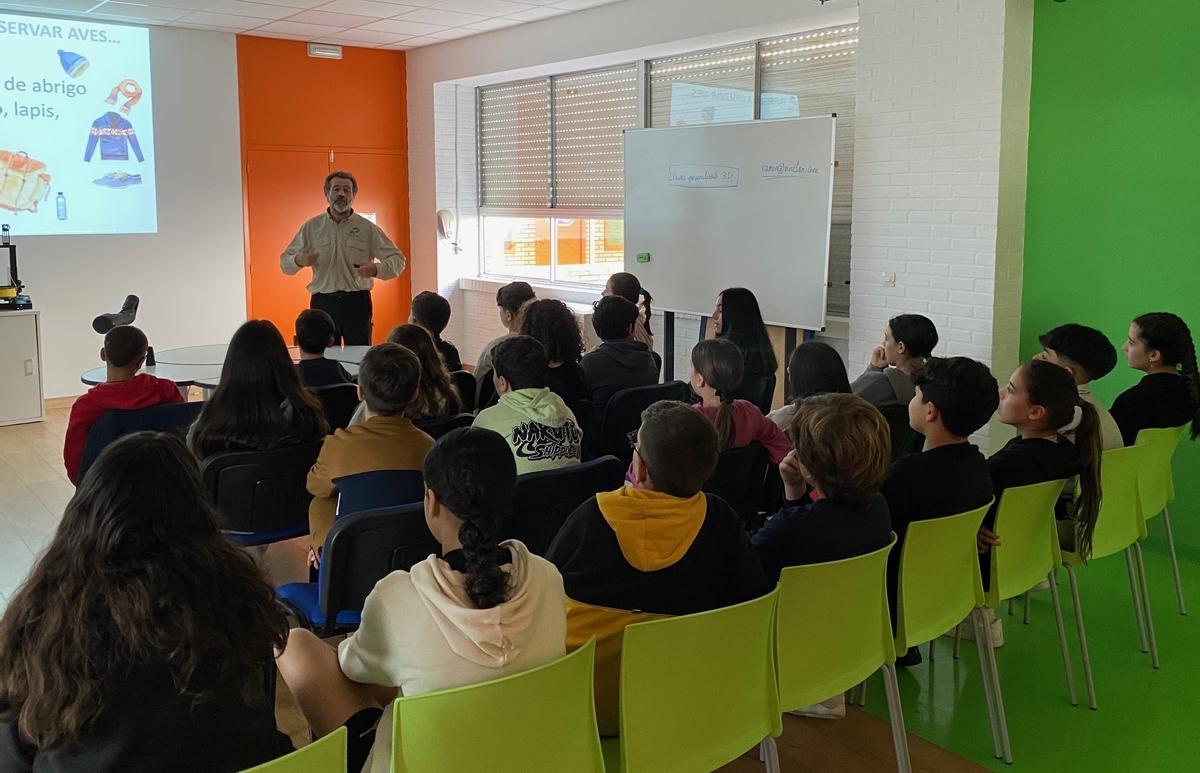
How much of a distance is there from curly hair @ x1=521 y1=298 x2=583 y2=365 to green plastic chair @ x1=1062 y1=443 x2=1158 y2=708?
2.00 m

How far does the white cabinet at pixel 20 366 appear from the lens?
718 cm

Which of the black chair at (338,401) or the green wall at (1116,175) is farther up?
the green wall at (1116,175)

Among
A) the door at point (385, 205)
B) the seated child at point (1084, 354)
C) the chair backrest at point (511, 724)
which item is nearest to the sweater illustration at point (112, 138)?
the door at point (385, 205)

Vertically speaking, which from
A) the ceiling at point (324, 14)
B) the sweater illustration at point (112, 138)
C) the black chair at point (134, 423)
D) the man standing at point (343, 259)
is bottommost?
the black chair at point (134, 423)

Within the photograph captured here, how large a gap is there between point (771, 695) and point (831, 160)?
422cm

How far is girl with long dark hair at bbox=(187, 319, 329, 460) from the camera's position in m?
3.36

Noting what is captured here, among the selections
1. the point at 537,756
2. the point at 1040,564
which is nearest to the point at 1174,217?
the point at 1040,564

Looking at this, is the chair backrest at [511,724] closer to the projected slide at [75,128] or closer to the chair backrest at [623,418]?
the chair backrest at [623,418]

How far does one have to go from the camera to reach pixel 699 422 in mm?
2184

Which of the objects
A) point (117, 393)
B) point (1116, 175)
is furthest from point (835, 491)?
point (1116, 175)

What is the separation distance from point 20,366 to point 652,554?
6.78 m

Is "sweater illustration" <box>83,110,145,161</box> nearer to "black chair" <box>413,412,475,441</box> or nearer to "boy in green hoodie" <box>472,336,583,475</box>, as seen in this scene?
"black chair" <box>413,412,475,441</box>

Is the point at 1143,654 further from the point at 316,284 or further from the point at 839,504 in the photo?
the point at 316,284

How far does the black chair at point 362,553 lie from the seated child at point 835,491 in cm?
88
